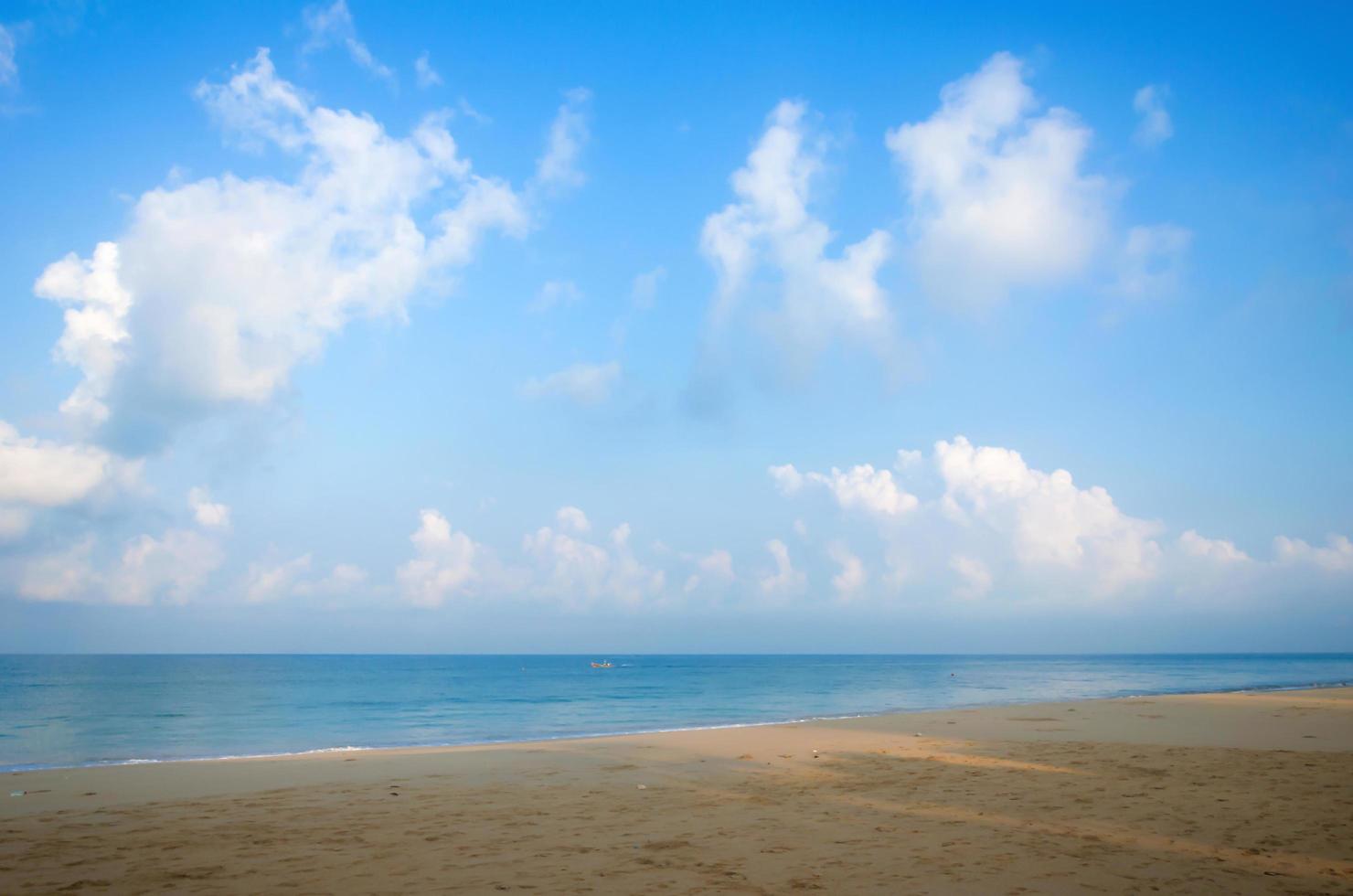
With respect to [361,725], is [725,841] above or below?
above

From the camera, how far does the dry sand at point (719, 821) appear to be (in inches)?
318

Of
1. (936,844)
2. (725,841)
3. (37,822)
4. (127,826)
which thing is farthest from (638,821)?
(37,822)

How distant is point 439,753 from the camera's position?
68.8ft

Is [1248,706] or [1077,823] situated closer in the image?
[1077,823]

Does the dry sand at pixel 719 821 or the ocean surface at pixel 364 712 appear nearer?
the dry sand at pixel 719 821

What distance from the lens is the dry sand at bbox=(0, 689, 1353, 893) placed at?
8.09 m

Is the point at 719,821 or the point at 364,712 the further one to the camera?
the point at 364,712

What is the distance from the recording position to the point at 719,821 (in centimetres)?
1088

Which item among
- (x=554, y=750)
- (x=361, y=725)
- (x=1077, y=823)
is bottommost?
(x=361, y=725)

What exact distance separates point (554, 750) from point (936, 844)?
44.2 feet

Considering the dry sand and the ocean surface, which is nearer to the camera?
the dry sand

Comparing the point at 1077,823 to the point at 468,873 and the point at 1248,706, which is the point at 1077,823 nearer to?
the point at 468,873

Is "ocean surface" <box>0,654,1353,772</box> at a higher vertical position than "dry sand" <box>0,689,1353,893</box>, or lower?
lower

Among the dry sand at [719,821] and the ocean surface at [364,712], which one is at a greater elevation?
the dry sand at [719,821]
